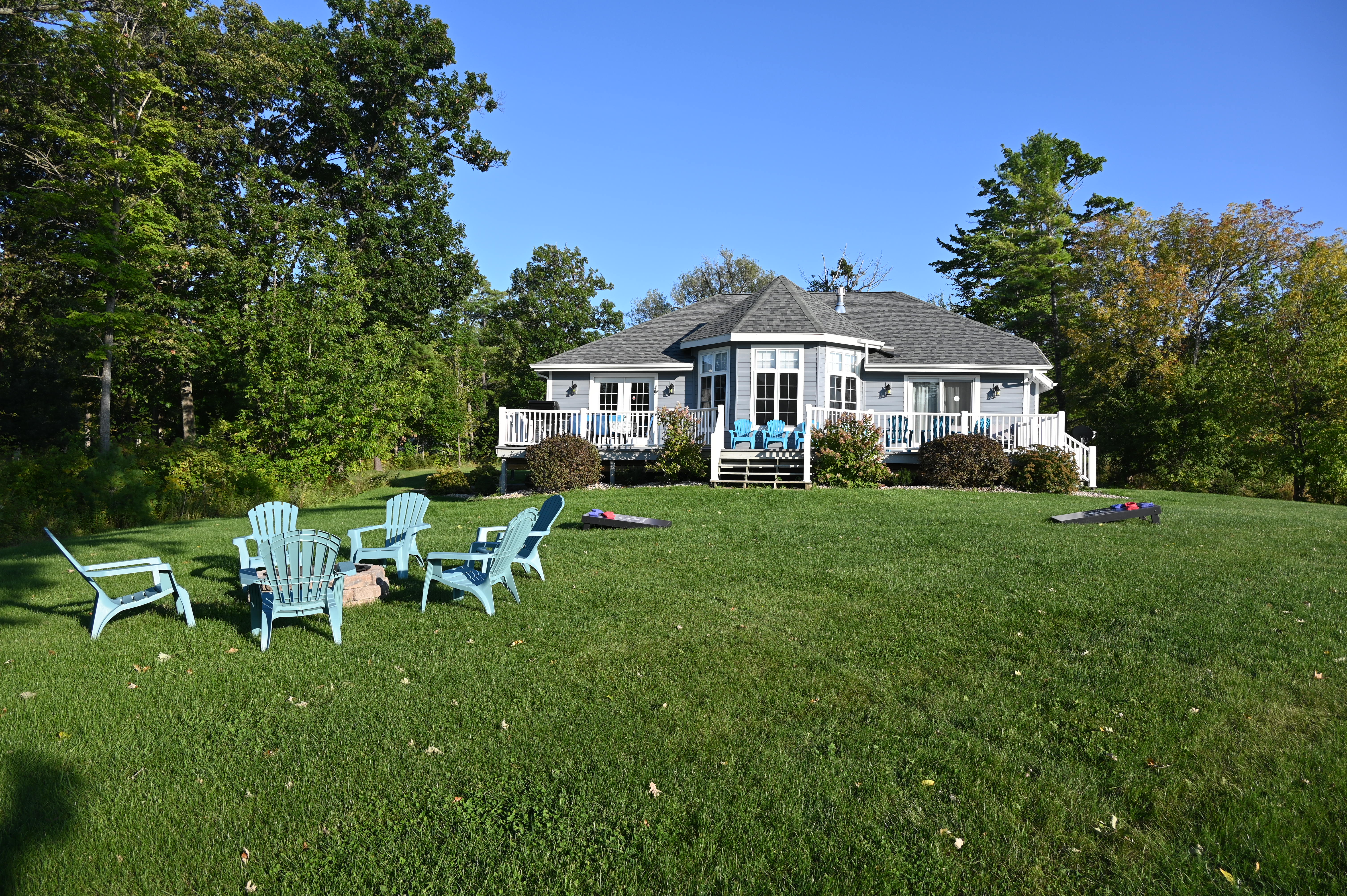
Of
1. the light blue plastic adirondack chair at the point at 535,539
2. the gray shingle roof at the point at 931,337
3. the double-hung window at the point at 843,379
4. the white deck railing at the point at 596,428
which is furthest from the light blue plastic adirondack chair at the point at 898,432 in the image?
the light blue plastic adirondack chair at the point at 535,539

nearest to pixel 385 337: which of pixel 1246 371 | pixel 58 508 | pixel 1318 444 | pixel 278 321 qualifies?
pixel 278 321

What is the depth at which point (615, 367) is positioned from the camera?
22109 mm

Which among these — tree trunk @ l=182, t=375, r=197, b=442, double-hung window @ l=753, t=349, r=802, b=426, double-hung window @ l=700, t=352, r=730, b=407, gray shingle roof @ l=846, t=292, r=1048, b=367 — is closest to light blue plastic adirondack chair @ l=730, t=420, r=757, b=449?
double-hung window @ l=753, t=349, r=802, b=426

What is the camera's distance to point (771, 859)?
2963 mm

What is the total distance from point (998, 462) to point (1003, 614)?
37.4ft

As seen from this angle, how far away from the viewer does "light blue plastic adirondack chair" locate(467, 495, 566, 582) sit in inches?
290

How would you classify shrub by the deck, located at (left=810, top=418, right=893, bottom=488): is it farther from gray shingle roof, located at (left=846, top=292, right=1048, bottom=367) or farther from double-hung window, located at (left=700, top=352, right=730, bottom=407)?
gray shingle roof, located at (left=846, top=292, right=1048, bottom=367)

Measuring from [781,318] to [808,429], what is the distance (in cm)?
489

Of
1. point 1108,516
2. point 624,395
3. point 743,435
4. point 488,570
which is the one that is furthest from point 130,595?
point 624,395

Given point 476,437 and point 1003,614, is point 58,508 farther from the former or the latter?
point 476,437

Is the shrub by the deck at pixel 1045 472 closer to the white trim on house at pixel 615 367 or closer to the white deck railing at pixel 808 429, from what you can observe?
the white deck railing at pixel 808 429

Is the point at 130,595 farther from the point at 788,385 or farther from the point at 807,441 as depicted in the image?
the point at 788,385

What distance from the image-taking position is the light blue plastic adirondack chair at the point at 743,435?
18609mm

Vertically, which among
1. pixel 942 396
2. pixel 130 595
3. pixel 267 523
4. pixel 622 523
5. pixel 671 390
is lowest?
pixel 130 595
